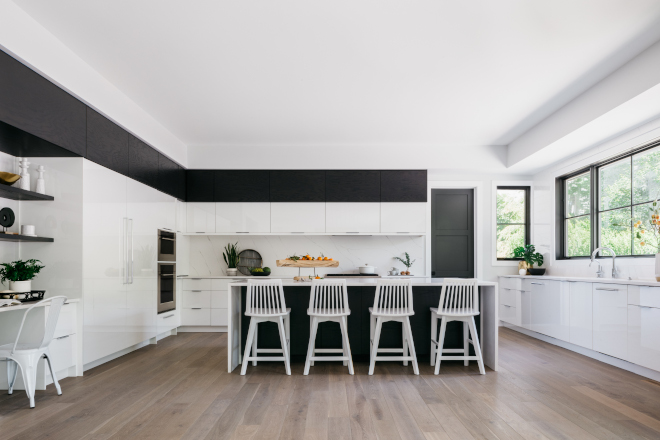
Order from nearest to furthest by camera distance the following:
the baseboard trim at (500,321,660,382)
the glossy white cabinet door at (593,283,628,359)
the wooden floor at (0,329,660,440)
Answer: the wooden floor at (0,329,660,440), the baseboard trim at (500,321,660,382), the glossy white cabinet door at (593,283,628,359)

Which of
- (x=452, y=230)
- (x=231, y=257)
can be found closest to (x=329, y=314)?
(x=231, y=257)

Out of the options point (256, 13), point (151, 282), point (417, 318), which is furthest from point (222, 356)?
point (256, 13)

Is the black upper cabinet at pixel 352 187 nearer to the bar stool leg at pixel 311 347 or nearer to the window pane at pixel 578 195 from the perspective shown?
the window pane at pixel 578 195

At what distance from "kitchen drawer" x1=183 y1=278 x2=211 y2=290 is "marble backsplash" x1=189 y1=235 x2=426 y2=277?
1.48ft

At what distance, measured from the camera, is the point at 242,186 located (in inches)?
289

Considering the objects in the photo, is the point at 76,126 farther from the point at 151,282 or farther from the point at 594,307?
the point at 594,307

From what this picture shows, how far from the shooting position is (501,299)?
7422mm

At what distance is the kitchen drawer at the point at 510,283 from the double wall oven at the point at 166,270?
478cm

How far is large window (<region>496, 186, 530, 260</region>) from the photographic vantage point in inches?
304

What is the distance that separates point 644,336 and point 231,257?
5.28m

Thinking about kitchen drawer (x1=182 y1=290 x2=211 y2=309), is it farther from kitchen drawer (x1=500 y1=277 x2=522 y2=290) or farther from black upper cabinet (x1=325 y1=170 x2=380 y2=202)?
kitchen drawer (x1=500 y1=277 x2=522 y2=290)

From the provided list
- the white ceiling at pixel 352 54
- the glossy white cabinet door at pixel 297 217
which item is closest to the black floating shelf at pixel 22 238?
the white ceiling at pixel 352 54

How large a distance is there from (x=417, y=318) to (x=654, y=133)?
291cm

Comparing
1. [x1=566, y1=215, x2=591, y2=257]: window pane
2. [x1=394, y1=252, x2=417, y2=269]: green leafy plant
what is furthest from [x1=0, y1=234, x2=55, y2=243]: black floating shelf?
[x1=566, y1=215, x2=591, y2=257]: window pane
